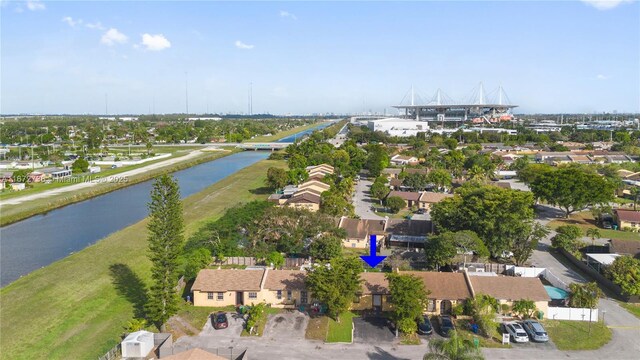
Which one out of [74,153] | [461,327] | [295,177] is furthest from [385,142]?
[461,327]

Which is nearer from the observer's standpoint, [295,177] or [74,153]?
[295,177]

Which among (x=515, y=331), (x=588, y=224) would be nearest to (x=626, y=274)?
(x=515, y=331)

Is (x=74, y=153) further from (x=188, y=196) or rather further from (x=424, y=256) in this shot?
(x=424, y=256)

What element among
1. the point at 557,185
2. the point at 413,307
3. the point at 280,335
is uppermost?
the point at 557,185

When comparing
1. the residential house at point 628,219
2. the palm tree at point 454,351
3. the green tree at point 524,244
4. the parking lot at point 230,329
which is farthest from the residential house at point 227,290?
the residential house at point 628,219

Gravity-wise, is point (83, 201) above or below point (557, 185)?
below

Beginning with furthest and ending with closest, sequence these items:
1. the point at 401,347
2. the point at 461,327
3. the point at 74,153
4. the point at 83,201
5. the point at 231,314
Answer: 1. the point at 74,153
2. the point at 83,201
3. the point at 231,314
4. the point at 461,327
5. the point at 401,347

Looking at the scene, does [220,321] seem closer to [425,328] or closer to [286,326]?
[286,326]
